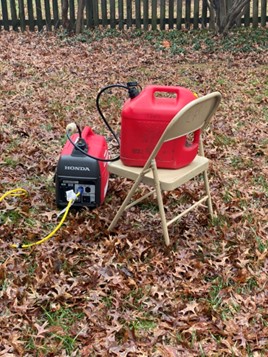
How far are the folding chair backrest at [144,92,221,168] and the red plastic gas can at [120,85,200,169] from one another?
14cm

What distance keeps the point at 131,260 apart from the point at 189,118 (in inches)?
39.6

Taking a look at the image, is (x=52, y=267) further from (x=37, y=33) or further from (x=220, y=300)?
(x=37, y=33)

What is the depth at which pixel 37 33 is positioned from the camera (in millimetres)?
11016

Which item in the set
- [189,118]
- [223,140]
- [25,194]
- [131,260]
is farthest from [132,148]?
[223,140]

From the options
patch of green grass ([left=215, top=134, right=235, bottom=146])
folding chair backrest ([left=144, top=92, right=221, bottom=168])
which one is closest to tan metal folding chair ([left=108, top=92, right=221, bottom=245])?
folding chair backrest ([left=144, top=92, right=221, bottom=168])

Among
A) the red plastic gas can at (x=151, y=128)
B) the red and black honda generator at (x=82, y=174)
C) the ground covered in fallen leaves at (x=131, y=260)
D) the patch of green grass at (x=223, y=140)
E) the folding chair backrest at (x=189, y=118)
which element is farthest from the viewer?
the patch of green grass at (x=223, y=140)

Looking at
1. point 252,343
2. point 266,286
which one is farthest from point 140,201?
point 252,343

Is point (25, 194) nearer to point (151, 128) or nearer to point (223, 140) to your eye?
point (151, 128)

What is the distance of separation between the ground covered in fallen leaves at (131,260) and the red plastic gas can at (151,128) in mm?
553

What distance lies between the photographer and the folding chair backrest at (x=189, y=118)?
299 cm

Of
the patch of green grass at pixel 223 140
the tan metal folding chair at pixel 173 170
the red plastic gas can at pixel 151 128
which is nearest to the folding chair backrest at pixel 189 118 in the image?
the tan metal folding chair at pixel 173 170

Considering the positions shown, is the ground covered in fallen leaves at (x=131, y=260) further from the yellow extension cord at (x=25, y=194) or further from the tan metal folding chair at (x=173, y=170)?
the tan metal folding chair at (x=173, y=170)

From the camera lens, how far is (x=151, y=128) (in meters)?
3.34

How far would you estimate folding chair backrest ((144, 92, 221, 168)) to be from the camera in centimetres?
299
